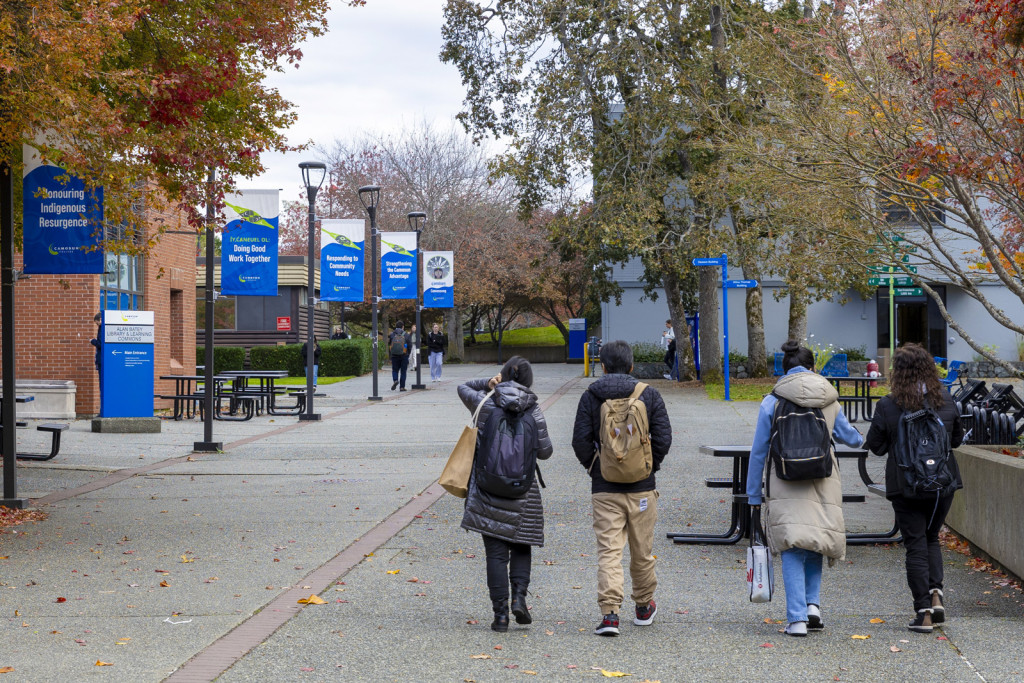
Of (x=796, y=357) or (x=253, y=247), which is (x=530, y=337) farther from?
(x=796, y=357)

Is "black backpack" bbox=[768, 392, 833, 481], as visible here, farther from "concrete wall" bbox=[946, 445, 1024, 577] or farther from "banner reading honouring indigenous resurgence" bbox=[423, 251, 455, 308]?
"banner reading honouring indigenous resurgence" bbox=[423, 251, 455, 308]

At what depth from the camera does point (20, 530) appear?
353 inches

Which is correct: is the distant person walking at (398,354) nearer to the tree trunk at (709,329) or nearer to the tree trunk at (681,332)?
the tree trunk at (681,332)

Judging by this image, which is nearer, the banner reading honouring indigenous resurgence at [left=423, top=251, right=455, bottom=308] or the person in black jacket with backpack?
the person in black jacket with backpack

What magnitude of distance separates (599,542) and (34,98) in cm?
511

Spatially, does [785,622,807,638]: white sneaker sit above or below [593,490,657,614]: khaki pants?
below

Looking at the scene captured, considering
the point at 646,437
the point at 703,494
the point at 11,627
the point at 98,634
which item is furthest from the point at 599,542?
the point at 703,494

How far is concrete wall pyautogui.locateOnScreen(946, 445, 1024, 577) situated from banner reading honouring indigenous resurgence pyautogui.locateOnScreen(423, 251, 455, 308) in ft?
72.4

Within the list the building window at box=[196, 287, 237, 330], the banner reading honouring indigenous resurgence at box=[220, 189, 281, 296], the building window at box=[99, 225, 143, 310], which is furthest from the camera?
the building window at box=[196, 287, 237, 330]

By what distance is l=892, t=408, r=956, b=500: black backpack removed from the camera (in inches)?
236

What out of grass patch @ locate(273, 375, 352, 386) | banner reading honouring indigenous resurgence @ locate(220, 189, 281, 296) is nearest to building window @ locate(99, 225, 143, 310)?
banner reading honouring indigenous resurgence @ locate(220, 189, 281, 296)

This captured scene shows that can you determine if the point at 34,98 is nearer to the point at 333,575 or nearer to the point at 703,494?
the point at 333,575

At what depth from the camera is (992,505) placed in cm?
736

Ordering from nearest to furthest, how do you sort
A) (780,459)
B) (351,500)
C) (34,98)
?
(780,459), (34,98), (351,500)
